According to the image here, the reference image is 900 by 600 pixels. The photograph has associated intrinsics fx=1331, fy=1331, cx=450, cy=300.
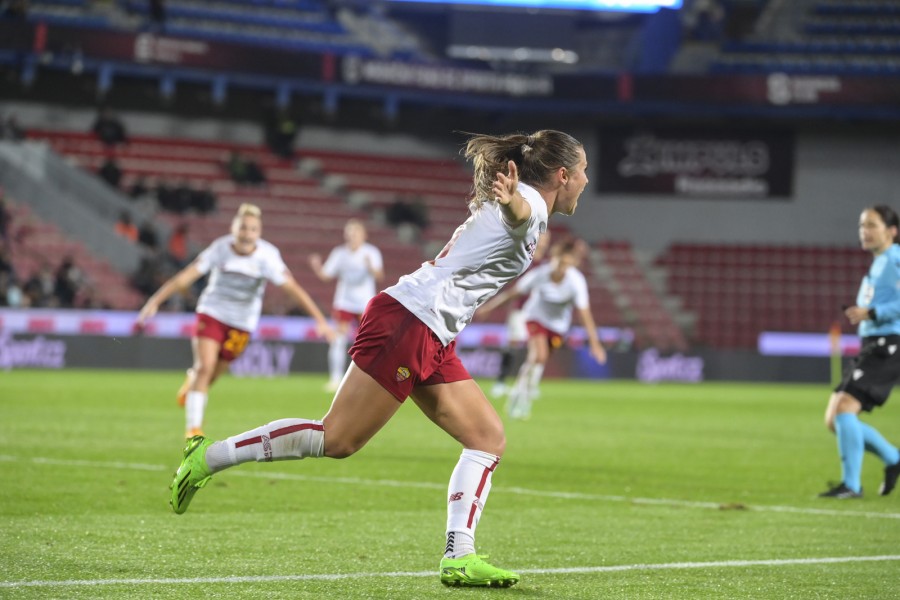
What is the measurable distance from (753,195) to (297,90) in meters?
14.5

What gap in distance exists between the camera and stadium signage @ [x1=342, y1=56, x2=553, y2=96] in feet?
124

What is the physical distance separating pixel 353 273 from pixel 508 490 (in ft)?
41.4

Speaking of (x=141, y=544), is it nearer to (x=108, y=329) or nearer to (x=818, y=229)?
(x=108, y=329)

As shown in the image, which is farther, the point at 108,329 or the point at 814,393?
the point at 814,393

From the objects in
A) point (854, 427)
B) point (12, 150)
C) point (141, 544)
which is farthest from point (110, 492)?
point (12, 150)

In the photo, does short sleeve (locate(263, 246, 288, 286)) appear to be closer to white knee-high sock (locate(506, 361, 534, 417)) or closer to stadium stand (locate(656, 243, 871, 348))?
white knee-high sock (locate(506, 361, 534, 417))

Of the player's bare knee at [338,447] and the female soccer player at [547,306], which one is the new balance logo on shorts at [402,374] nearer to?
the player's bare knee at [338,447]

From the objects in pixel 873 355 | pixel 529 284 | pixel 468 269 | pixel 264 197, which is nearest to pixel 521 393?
pixel 529 284

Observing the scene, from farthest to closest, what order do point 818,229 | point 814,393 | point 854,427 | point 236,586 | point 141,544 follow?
1. point 818,229
2. point 814,393
3. point 854,427
4. point 141,544
5. point 236,586

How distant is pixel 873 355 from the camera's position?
1019 centimetres

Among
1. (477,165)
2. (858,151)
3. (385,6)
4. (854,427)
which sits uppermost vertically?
(385,6)

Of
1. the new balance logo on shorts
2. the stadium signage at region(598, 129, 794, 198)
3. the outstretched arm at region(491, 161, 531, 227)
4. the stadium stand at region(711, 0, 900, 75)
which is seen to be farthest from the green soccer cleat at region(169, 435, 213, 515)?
the stadium signage at region(598, 129, 794, 198)

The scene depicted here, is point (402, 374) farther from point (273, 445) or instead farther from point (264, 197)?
point (264, 197)

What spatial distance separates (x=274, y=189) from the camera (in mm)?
37500
